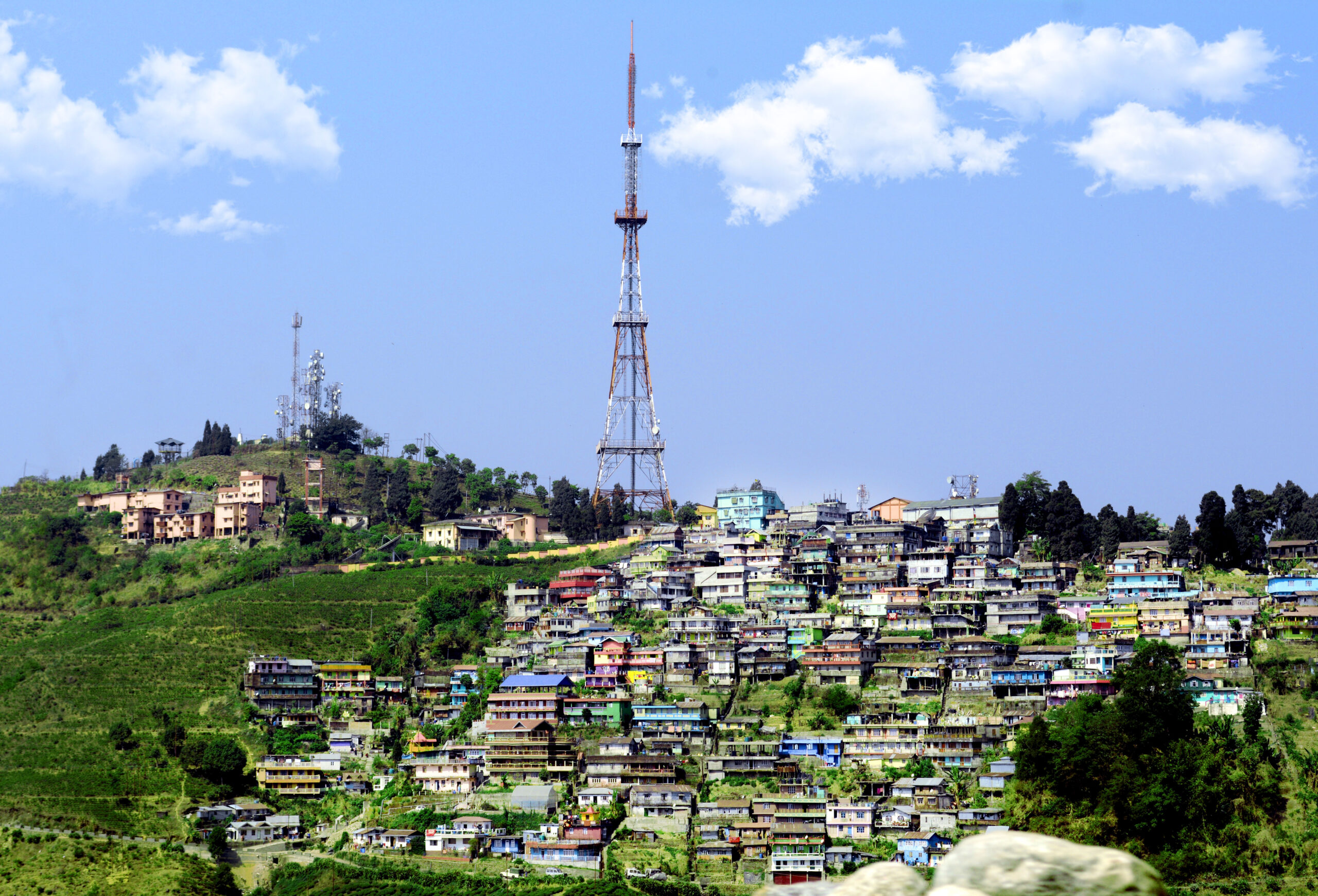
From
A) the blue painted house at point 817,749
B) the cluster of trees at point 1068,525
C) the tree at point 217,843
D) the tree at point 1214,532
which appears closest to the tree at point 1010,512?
the cluster of trees at point 1068,525

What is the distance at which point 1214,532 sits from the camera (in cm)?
5919

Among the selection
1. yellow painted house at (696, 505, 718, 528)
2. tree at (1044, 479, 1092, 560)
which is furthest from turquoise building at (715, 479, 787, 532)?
tree at (1044, 479, 1092, 560)

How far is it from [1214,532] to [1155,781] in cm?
2143

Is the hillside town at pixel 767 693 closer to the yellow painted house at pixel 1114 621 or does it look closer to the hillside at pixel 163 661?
the yellow painted house at pixel 1114 621

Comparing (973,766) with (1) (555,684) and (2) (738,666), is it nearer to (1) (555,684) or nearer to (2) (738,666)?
(2) (738,666)

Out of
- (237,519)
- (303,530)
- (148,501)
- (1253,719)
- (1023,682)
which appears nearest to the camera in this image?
(1253,719)

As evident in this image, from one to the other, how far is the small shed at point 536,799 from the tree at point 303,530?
28971 mm

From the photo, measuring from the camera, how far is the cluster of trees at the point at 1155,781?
3956 cm

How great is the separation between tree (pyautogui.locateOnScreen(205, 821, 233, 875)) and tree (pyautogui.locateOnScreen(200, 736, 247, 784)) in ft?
13.0

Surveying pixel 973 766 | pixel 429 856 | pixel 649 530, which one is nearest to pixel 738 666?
pixel 973 766

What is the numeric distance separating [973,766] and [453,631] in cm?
2319

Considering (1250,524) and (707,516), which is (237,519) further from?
(1250,524)

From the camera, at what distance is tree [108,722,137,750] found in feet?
169

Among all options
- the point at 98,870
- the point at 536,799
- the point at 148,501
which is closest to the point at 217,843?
the point at 98,870
